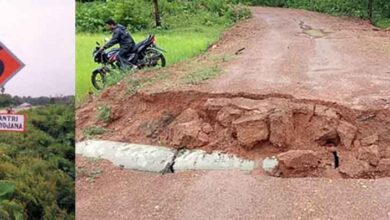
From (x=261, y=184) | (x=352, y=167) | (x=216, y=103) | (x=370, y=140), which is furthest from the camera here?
(x=216, y=103)

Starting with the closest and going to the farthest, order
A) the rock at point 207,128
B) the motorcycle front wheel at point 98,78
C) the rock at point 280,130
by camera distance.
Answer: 1. the rock at point 280,130
2. the rock at point 207,128
3. the motorcycle front wheel at point 98,78

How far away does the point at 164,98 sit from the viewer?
256 inches

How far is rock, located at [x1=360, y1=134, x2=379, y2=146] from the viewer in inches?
216

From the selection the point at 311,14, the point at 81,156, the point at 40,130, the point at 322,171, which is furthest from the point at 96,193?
the point at 311,14

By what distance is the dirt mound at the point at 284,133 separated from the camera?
A: 5266 millimetres

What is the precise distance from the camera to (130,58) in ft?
25.6

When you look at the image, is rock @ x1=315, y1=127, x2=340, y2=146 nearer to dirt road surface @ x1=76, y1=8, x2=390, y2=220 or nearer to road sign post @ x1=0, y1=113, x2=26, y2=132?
dirt road surface @ x1=76, y1=8, x2=390, y2=220

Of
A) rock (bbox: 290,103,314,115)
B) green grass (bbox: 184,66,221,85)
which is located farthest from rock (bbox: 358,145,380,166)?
green grass (bbox: 184,66,221,85)

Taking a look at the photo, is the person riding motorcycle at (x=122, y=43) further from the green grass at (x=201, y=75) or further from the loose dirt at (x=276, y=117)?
the green grass at (x=201, y=75)

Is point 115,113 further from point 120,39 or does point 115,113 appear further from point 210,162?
point 210,162

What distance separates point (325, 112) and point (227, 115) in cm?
84

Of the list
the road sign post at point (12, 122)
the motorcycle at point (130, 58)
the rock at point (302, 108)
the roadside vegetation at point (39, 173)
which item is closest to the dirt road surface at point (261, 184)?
the rock at point (302, 108)

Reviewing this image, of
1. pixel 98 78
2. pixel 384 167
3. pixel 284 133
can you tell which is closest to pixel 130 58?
pixel 98 78

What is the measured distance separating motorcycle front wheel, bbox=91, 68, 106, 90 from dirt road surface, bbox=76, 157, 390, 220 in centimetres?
221
